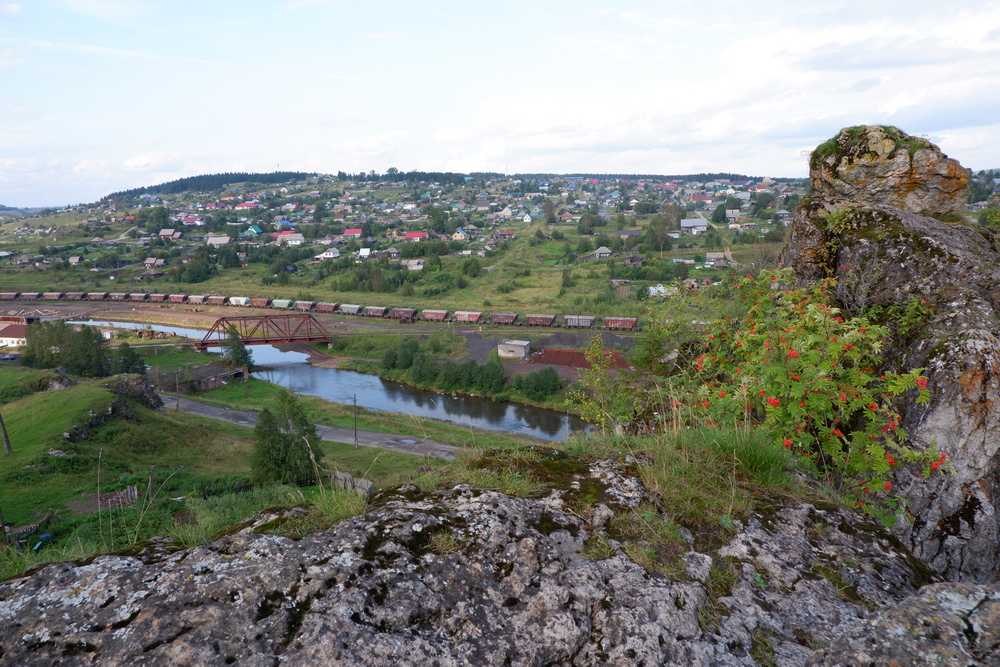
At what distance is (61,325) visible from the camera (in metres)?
54.6

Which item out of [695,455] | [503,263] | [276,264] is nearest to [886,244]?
[695,455]

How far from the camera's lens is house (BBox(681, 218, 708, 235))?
11388cm

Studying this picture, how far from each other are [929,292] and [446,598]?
735 cm

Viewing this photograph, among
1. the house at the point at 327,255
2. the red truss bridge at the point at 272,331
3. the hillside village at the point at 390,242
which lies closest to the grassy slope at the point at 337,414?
the red truss bridge at the point at 272,331

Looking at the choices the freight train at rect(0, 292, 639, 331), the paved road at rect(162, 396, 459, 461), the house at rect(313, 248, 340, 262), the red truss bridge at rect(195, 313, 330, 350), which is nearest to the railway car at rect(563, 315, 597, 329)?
the freight train at rect(0, 292, 639, 331)

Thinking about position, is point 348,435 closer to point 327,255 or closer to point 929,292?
point 929,292

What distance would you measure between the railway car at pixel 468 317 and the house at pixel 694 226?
202 feet

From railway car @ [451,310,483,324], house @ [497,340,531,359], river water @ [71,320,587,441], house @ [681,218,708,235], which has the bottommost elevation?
river water @ [71,320,587,441]

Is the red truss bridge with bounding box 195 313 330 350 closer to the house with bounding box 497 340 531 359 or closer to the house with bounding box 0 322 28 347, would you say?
the house with bounding box 0 322 28 347

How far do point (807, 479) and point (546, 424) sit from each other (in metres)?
37.5

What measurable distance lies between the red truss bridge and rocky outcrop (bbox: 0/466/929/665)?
60.4m

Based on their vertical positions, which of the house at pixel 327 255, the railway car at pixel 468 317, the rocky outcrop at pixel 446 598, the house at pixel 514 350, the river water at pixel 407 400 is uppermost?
the rocky outcrop at pixel 446 598

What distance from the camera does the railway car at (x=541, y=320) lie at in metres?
63.9

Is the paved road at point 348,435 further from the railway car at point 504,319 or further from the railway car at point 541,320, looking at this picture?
the railway car at point 541,320
